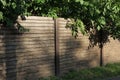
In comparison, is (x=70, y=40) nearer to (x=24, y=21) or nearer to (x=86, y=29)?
(x=86, y=29)

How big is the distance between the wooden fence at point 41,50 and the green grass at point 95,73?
25cm

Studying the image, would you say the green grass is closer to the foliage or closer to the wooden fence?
the wooden fence

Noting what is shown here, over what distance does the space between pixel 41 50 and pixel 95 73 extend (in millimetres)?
2799

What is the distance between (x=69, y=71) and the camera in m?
13.2

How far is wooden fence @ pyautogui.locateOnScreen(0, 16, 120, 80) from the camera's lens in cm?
1042

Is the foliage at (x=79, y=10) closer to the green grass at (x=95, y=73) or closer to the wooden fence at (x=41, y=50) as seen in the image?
the wooden fence at (x=41, y=50)

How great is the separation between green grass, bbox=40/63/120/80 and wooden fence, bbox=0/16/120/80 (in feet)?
0.82

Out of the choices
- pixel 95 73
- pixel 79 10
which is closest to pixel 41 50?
pixel 79 10

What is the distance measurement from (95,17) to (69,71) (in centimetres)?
195

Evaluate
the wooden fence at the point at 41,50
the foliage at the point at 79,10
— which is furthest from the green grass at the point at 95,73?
the foliage at the point at 79,10

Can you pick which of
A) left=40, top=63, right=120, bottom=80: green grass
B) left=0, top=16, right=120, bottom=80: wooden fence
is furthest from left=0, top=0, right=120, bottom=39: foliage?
left=40, top=63, right=120, bottom=80: green grass

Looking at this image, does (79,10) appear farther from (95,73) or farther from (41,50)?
(95,73)

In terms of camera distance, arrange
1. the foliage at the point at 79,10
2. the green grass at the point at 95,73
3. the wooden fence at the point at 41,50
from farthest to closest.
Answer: the green grass at the point at 95,73 → the foliage at the point at 79,10 → the wooden fence at the point at 41,50

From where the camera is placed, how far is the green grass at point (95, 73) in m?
12.7
